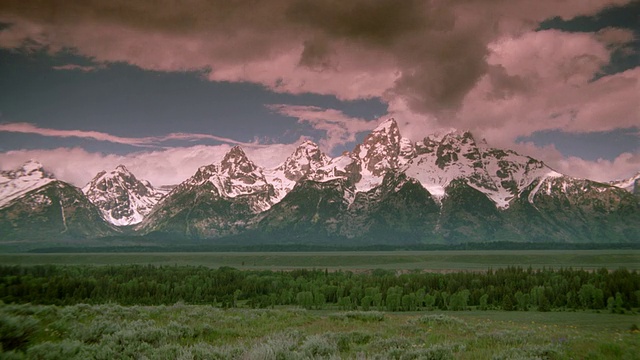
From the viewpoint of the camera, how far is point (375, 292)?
4134 inches

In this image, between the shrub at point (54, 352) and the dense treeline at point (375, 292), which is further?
the dense treeline at point (375, 292)

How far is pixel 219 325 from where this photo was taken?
3328 cm

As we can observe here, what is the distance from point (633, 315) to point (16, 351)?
9144 cm

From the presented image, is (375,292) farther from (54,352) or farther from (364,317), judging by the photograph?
(54,352)

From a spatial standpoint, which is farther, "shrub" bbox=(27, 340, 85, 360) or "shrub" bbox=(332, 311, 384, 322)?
"shrub" bbox=(332, 311, 384, 322)

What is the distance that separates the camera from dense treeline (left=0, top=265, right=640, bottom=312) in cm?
9712

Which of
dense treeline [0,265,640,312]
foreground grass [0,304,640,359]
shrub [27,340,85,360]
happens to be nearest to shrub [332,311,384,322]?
foreground grass [0,304,640,359]

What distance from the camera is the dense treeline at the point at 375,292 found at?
97.1m

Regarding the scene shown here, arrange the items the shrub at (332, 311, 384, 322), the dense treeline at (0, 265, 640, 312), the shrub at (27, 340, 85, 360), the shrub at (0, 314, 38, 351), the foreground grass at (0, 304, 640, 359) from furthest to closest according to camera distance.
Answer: the dense treeline at (0, 265, 640, 312) → the shrub at (332, 311, 384, 322) → the foreground grass at (0, 304, 640, 359) → the shrub at (0, 314, 38, 351) → the shrub at (27, 340, 85, 360)

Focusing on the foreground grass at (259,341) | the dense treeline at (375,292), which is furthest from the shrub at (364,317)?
the dense treeline at (375,292)

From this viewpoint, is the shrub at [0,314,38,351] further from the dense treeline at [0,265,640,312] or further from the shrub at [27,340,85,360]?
the dense treeline at [0,265,640,312]

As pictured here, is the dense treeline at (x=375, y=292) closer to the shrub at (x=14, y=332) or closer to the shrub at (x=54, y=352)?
the shrub at (x=54, y=352)

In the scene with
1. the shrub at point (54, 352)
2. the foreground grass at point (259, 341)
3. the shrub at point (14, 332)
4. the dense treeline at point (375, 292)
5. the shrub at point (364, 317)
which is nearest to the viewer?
the shrub at point (54, 352)

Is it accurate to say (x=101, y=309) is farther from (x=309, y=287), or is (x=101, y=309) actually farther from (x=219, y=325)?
(x=309, y=287)
